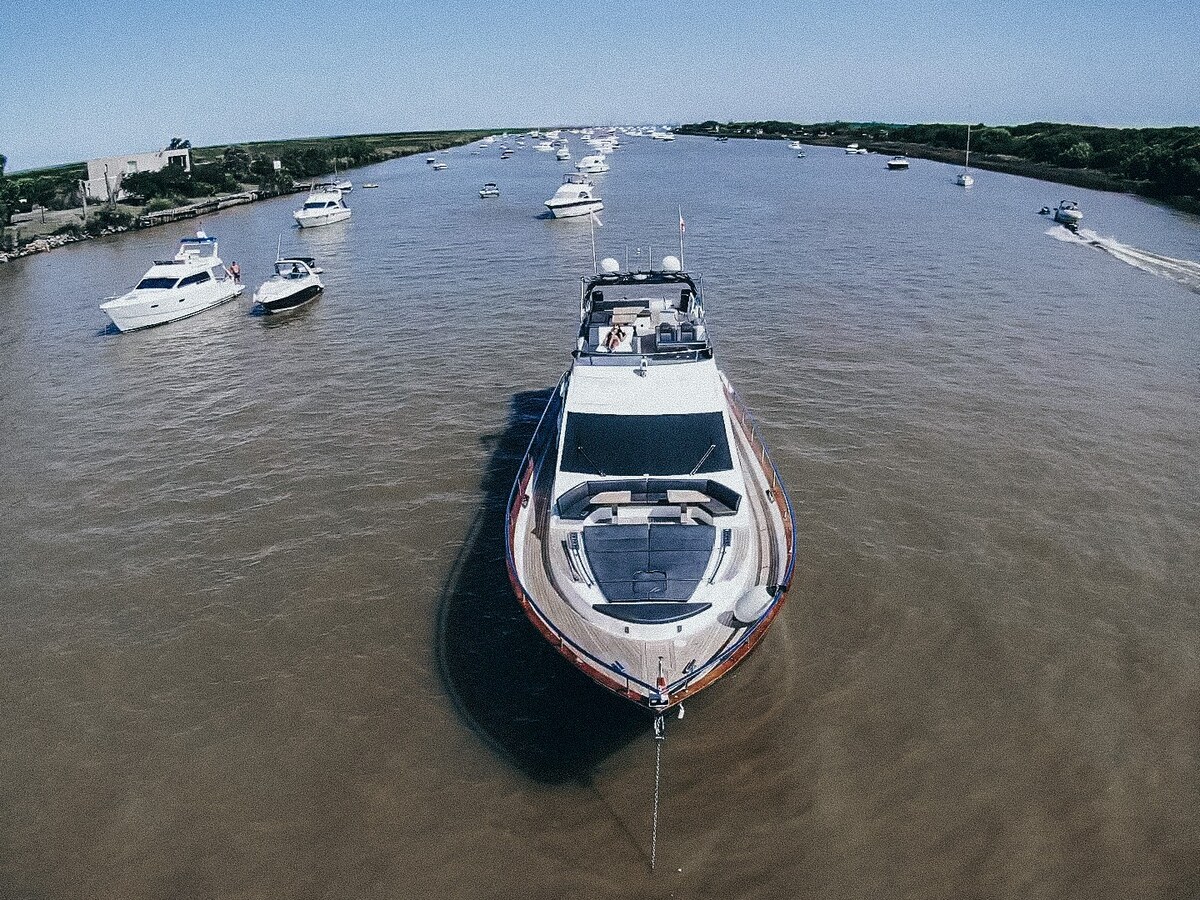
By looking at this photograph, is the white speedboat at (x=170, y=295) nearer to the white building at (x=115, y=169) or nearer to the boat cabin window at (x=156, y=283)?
the boat cabin window at (x=156, y=283)

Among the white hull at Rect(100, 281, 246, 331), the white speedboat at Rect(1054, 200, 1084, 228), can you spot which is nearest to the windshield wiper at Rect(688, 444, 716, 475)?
the white hull at Rect(100, 281, 246, 331)

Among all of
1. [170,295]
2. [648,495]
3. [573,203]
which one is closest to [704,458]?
[648,495]

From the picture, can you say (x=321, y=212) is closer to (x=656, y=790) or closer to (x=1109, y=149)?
(x=656, y=790)

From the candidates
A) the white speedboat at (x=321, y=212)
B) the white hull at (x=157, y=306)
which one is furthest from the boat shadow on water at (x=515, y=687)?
the white speedboat at (x=321, y=212)

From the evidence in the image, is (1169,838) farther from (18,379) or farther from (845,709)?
(18,379)

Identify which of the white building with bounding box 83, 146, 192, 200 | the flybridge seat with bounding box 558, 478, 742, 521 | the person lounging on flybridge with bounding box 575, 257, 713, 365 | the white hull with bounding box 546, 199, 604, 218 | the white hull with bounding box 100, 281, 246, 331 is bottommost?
the flybridge seat with bounding box 558, 478, 742, 521

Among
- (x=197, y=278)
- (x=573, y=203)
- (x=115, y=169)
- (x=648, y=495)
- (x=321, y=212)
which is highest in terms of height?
(x=115, y=169)

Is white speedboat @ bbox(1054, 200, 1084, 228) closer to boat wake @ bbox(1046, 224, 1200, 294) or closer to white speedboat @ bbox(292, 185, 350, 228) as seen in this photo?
boat wake @ bbox(1046, 224, 1200, 294)
